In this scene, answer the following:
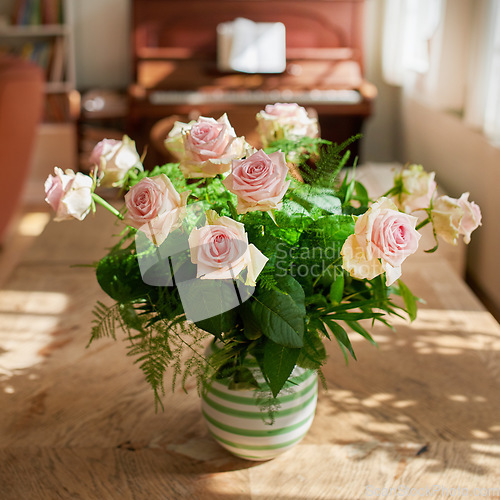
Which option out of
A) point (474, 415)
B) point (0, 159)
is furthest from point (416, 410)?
point (0, 159)

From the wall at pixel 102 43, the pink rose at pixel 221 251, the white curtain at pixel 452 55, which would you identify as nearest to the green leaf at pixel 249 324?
the pink rose at pixel 221 251

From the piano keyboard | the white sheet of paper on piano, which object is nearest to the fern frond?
the piano keyboard

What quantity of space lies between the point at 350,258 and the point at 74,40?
13.3ft

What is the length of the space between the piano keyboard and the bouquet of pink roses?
2800 millimetres

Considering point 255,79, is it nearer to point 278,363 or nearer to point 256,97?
point 256,97

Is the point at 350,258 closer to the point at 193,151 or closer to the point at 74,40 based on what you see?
the point at 193,151

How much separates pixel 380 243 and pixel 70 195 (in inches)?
15.4

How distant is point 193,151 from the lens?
2.60 feet

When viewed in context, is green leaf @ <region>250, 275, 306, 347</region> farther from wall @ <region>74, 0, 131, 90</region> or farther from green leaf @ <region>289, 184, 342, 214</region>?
wall @ <region>74, 0, 131, 90</region>

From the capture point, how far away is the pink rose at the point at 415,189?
0.92 m

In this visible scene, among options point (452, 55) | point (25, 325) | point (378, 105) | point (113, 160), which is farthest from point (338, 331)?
point (378, 105)

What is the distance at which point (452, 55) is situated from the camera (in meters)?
2.91

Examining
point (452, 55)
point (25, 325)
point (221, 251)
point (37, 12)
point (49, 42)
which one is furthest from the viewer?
point (49, 42)

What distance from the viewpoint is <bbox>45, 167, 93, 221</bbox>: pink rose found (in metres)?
0.81
